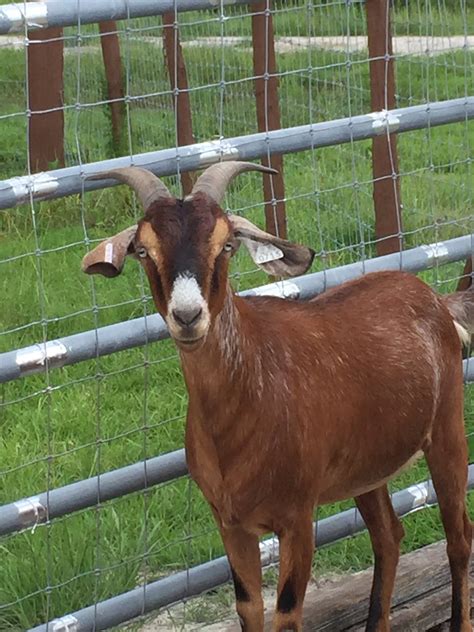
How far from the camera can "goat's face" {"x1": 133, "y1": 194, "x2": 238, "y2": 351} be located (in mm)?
2779

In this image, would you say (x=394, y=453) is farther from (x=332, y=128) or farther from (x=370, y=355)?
(x=332, y=128)

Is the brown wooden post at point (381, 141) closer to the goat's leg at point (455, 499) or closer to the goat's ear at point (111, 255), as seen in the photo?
the goat's leg at point (455, 499)

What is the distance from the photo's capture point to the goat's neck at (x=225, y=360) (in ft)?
10.2

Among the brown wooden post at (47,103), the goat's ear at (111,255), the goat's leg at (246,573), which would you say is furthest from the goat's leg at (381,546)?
the brown wooden post at (47,103)

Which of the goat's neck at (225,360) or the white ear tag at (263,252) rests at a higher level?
the white ear tag at (263,252)

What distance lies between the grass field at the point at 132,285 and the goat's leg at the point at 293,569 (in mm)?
713

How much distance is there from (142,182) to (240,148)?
0.63 metres

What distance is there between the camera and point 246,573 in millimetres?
3523

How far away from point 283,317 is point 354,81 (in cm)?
625

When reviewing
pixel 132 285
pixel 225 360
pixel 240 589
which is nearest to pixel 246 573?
pixel 240 589

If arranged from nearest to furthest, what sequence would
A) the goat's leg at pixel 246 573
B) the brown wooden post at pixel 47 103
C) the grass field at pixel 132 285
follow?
the goat's leg at pixel 246 573 < the grass field at pixel 132 285 < the brown wooden post at pixel 47 103

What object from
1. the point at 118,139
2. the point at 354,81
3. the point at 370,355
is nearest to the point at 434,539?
the point at 370,355

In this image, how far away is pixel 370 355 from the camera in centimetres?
356

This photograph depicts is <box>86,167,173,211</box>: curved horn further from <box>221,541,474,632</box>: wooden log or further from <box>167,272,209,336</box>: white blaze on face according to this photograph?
<box>221,541,474,632</box>: wooden log
